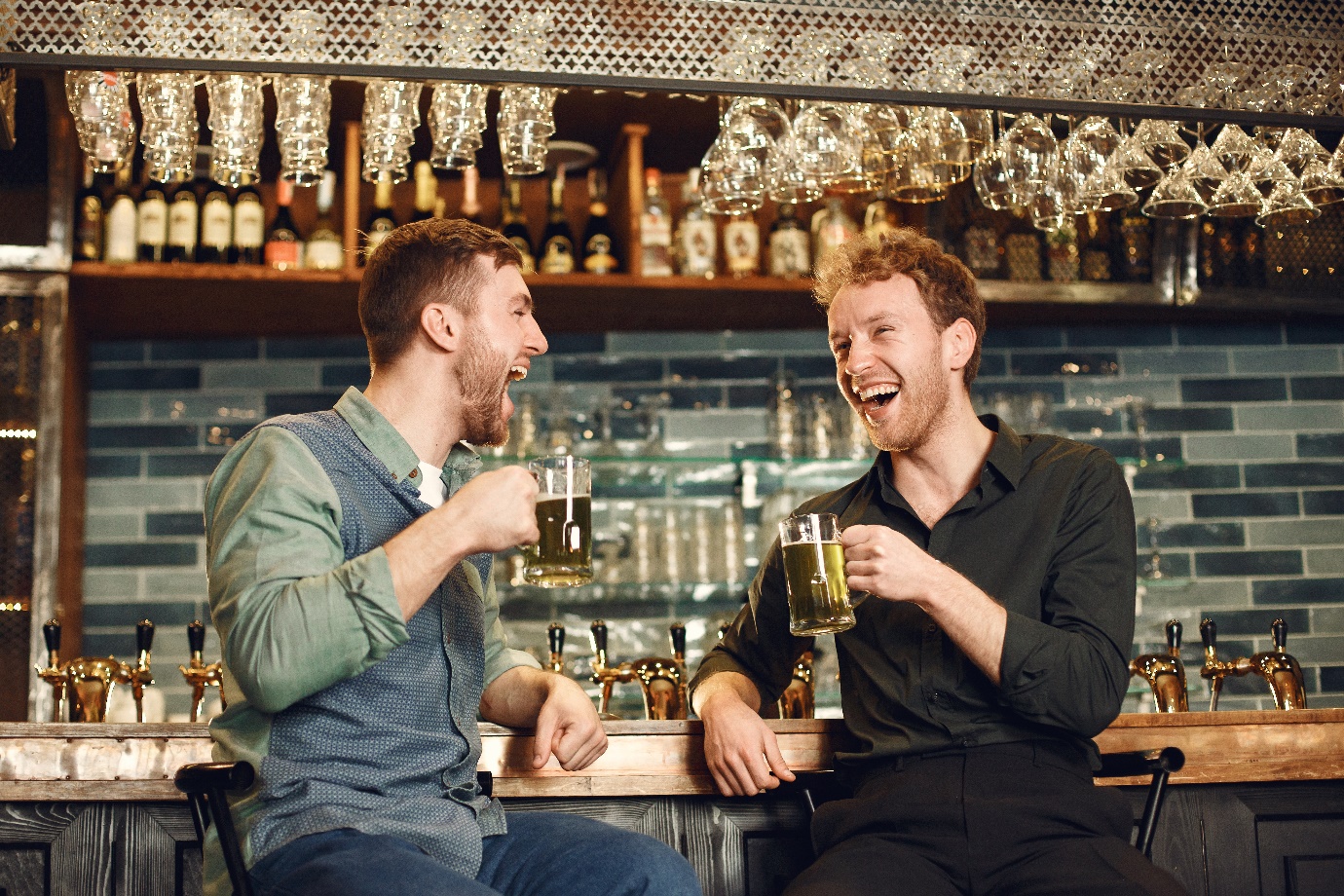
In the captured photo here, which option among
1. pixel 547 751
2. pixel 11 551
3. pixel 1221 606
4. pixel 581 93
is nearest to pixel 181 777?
pixel 547 751

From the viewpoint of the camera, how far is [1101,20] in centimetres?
178

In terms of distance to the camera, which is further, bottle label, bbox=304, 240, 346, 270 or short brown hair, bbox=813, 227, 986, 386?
bottle label, bbox=304, 240, 346, 270

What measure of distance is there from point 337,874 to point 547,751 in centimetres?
42

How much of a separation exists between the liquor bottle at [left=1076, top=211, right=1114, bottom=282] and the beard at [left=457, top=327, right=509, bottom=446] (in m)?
2.23

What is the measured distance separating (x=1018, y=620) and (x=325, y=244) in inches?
87.6

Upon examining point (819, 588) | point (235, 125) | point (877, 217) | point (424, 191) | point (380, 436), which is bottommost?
point (819, 588)

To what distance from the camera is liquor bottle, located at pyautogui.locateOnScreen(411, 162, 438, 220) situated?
3.59 metres

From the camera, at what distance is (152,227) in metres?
3.36

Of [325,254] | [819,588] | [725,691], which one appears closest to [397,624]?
[819,588]

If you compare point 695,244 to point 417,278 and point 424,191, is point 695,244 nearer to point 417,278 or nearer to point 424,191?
point 424,191

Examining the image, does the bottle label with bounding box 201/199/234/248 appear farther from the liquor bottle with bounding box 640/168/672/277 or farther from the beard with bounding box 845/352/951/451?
the beard with bounding box 845/352/951/451

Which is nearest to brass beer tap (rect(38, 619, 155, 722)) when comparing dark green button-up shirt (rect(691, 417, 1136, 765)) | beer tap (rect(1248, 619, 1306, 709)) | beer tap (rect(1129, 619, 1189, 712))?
dark green button-up shirt (rect(691, 417, 1136, 765))

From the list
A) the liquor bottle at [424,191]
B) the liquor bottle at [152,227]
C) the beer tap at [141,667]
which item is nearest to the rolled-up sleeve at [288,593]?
the beer tap at [141,667]

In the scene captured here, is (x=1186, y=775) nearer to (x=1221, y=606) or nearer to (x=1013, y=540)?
(x=1013, y=540)
